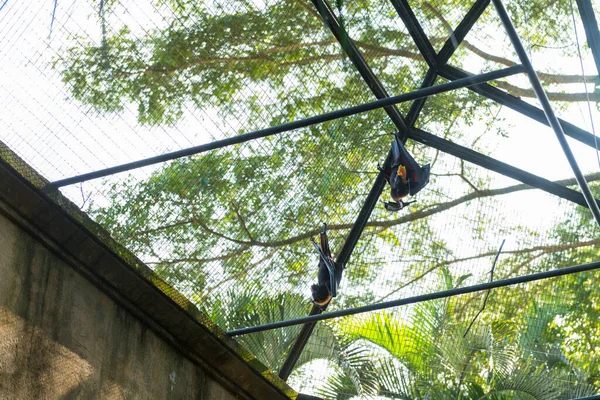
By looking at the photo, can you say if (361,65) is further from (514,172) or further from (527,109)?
(514,172)

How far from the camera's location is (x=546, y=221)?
6910 millimetres

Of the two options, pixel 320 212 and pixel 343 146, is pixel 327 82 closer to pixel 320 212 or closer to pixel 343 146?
pixel 343 146

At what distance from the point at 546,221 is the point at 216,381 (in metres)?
3.30

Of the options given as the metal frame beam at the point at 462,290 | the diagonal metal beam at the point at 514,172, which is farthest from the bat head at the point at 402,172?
the metal frame beam at the point at 462,290

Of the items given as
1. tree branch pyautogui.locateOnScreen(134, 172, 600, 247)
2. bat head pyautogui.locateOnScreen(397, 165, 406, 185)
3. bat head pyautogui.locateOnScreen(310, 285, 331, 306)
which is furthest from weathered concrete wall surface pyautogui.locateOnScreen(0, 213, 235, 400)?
bat head pyautogui.locateOnScreen(397, 165, 406, 185)

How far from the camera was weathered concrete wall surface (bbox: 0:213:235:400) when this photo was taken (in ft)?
14.0

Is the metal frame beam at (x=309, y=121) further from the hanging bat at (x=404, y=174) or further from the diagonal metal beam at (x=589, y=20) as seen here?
the diagonal metal beam at (x=589, y=20)

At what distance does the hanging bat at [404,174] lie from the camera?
546cm

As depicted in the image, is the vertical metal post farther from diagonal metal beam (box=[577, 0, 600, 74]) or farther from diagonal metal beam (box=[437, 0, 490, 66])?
Answer: diagonal metal beam (box=[437, 0, 490, 66])

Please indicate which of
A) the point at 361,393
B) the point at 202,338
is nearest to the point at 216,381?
the point at 202,338

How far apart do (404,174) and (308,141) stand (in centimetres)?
82

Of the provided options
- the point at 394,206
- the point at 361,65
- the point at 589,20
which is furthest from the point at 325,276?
the point at 589,20

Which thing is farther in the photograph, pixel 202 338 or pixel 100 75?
pixel 202 338

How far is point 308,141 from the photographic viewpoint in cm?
586
